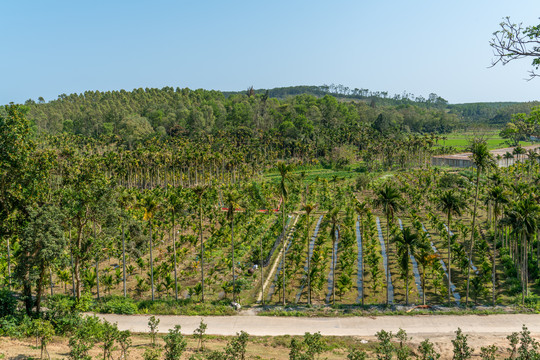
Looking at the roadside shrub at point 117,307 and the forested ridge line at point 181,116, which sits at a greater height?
the forested ridge line at point 181,116

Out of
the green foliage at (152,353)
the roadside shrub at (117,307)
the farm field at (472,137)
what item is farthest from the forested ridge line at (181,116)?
the green foliage at (152,353)

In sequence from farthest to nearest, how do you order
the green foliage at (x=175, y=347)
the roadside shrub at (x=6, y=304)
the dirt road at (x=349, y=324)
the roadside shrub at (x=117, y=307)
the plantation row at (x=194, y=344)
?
the roadside shrub at (x=117, y=307)
the dirt road at (x=349, y=324)
the roadside shrub at (x=6, y=304)
the plantation row at (x=194, y=344)
the green foliage at (x=175, y=347)

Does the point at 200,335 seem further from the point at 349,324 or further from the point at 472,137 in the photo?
the point at 472,137

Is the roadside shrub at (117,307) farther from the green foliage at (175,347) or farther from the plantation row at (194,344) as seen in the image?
the green foliage at (175,347)

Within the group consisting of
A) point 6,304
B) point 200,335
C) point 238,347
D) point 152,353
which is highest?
point 6,304

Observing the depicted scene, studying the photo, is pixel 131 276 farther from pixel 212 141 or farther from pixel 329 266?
pixel 212 141

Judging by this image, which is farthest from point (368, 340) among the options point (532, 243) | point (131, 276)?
point (532, 243)

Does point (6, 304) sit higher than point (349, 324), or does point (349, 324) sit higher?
point (6, 304)

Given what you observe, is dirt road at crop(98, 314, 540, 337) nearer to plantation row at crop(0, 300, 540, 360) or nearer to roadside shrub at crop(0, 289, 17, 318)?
plantation row at crop(0, 300, 540, 360)

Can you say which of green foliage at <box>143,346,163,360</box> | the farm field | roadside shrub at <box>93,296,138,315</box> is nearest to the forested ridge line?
the farm field

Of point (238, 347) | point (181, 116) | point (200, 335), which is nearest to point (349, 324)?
point (200, 335)
